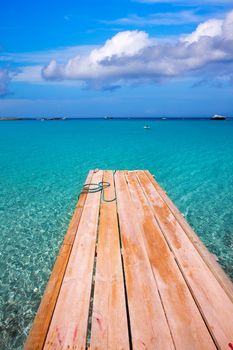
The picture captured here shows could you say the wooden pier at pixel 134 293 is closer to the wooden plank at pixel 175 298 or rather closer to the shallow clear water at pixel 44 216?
→ the wooden plank at pixel 175 298

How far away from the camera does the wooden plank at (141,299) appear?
2.54 m

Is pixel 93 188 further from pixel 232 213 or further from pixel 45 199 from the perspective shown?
pixel 232 213

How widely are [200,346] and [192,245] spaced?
2025 millimetres

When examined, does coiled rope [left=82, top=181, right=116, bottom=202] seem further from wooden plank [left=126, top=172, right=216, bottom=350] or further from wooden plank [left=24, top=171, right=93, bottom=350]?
wooden plank [left=24, top=171, right=93, bottom=350]

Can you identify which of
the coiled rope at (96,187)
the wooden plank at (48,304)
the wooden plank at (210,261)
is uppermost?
the coiled rope at (96,187)

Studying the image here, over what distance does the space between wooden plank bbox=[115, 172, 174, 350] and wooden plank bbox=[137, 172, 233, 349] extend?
459 mm

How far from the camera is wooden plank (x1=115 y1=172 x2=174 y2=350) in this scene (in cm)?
254

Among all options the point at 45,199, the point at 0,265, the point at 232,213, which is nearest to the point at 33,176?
the point at 45,199

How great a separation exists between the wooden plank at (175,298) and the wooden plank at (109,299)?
1.57 ft

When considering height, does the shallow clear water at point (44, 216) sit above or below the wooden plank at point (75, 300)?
below

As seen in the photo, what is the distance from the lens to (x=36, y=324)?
2.67m

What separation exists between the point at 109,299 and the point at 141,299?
0.37m

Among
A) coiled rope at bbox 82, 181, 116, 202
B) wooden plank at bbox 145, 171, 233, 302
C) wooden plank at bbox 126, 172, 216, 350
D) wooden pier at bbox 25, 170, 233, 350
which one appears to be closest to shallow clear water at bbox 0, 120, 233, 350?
coiled rope at bbox 82, 181, 116, 202

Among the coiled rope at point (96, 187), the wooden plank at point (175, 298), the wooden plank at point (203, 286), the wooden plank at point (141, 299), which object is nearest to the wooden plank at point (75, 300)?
the wooden plank at point (141, 299)
